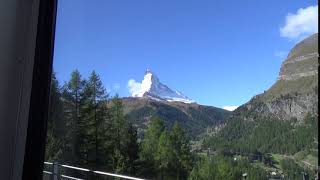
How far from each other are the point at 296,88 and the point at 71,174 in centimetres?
200

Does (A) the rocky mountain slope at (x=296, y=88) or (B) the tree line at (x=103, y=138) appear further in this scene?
(B) the tree line at (x=103, y=138)

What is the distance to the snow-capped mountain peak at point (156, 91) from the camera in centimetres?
262

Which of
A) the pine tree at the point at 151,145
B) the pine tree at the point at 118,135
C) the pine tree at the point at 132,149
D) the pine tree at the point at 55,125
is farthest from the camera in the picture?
the pine tree at the point at 55,125

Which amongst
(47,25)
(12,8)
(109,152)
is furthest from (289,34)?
(12,8)

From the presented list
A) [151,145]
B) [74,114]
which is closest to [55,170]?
Result: [74,114]

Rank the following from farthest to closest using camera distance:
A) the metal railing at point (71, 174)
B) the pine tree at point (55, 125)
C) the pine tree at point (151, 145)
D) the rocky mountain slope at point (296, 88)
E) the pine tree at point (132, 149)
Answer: the pine tree at point (55, 125)
the metal railing at point (71, 174)
the pine tree at point (132, 149)
the pine tree at point (151, 145)
the rocky mountain slope at point (296, 88)

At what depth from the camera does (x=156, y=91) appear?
8.96ft

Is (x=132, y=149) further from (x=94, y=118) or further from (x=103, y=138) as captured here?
(x=94, y=118)

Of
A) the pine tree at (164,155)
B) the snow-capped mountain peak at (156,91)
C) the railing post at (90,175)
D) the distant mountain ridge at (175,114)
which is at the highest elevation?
the snow-capped mountain peak at (156,91)

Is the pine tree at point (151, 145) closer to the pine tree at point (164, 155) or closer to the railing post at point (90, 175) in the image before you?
the pine tree at point (164, 155)

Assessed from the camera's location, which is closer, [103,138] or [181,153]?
[181,153]

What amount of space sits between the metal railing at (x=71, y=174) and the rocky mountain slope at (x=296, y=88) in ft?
4.22

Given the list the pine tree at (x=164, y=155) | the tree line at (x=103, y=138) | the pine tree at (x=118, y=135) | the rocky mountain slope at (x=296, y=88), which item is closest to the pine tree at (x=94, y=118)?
the tree line at (x=103, y=138)

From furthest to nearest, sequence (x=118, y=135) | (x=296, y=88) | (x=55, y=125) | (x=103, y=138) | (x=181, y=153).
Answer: (x=55, y=125) < (x=103, y=138) < (x=118, y=135) < (x=181, y=153) < (x=296, y=88)
